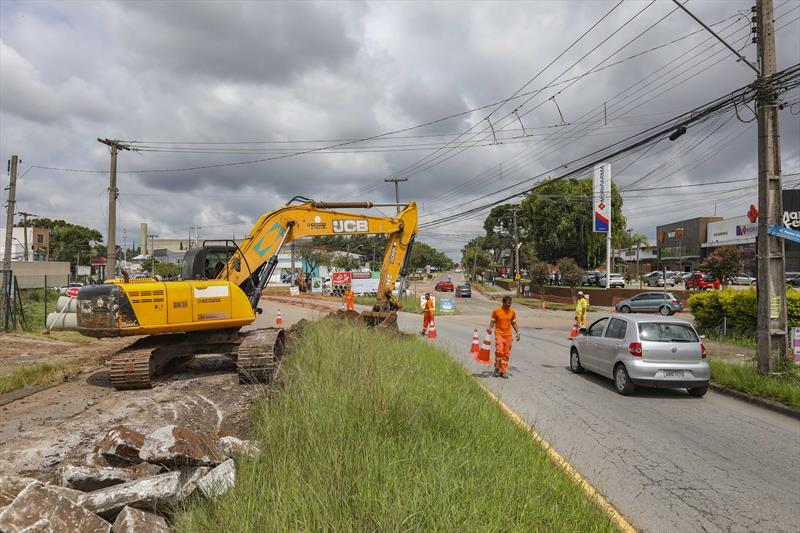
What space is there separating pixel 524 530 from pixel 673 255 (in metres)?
83.3

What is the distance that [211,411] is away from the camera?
310 inches

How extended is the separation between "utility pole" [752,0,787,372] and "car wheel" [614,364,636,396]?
3134mm

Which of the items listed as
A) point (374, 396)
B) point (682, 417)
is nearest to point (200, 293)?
point (374, 396)

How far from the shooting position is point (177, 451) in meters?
4.21

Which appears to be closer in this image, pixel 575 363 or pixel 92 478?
pixel 92 478

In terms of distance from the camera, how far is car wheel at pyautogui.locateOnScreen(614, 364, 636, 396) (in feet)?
31.8

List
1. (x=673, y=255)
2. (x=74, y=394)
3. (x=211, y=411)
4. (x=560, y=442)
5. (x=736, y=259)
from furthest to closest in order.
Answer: (x=673, y=255), (x=736, y=259), (x=74, y=394), (x=211, y=411), (x=560, y=442)

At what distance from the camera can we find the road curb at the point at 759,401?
8.55 metres

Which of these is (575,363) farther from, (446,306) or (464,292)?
(464,292)

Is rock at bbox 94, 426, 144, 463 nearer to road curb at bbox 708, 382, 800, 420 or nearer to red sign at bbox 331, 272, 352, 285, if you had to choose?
road curb at bbox 708, 382, 800, 420

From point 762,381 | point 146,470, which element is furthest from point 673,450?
point 146,470

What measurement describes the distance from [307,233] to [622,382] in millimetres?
7861

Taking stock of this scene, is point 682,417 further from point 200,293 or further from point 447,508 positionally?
point 200,293

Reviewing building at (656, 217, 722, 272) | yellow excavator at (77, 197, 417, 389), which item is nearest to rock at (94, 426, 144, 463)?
yellow excavator at (77, 197, 417, 389)
